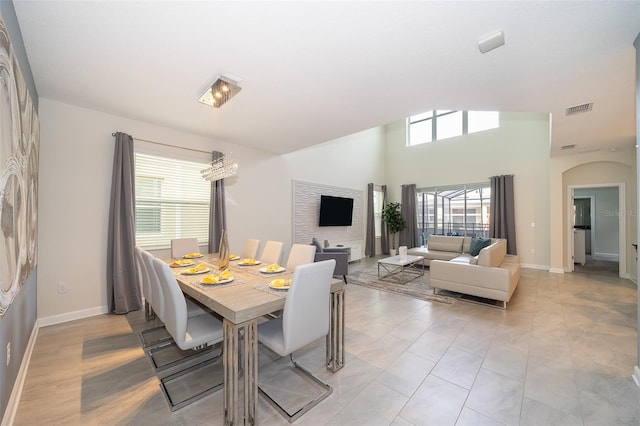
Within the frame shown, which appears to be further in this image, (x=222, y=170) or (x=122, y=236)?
(x=122, y=236)

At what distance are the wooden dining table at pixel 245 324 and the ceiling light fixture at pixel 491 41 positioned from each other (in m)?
2.19

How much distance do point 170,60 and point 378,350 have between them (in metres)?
3.29

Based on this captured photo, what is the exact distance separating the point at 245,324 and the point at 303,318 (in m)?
0.41

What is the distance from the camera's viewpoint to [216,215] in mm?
4469

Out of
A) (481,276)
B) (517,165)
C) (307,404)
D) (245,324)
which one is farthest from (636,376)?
(517,165)

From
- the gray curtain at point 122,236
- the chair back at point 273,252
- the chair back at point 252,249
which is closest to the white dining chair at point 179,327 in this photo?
the chair back at point 273,252

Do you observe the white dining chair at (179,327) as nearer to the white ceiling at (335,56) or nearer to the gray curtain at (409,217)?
the white ceiling at (335,56)

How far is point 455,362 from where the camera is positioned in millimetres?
2320

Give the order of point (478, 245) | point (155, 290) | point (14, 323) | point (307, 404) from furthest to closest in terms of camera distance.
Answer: point (478, 245) → point (155, 290) → point (14, 323) → point (307, 404)

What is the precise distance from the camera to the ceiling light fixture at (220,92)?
8.55 feet

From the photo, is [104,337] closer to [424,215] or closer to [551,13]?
[551,13]

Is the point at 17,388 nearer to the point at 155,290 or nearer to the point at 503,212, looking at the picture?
the point at 155,290

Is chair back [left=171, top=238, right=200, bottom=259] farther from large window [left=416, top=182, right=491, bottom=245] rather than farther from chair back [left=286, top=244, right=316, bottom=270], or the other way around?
large window [left=416, top=182, right=491, bottom=245]

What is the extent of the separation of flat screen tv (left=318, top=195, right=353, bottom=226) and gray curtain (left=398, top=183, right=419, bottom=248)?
200 centimetres
